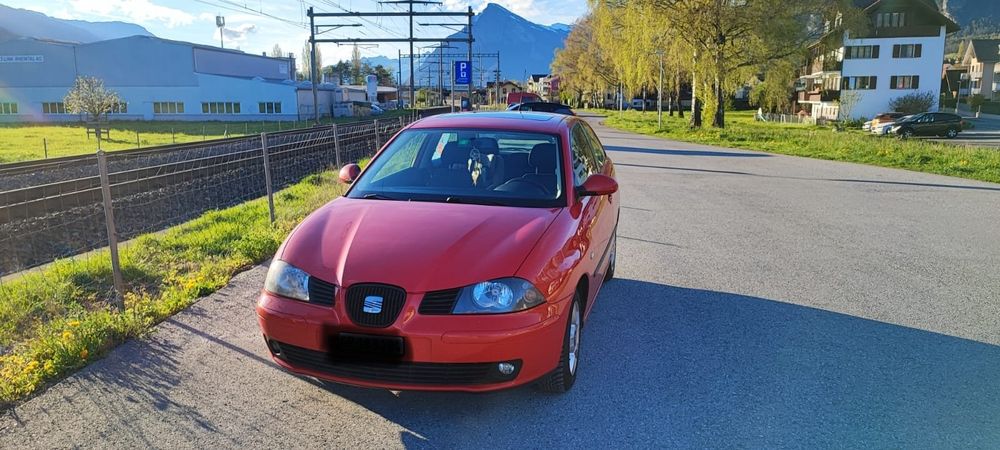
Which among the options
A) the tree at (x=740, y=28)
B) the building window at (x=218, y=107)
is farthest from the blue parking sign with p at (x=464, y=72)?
the building window at (x=218, y=107)

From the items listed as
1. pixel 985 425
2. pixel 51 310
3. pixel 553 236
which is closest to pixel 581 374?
pixel 553 236

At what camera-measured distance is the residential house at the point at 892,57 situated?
59.9 m

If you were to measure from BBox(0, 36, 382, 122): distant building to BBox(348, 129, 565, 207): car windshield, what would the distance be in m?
65.0


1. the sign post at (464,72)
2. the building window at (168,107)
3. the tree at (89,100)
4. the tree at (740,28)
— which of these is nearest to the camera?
the tree at (740,28)

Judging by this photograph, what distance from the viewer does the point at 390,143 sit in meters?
5.26

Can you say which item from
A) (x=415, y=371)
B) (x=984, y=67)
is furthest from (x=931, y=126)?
(x=984, y=67)

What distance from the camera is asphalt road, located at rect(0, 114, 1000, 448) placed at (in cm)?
350

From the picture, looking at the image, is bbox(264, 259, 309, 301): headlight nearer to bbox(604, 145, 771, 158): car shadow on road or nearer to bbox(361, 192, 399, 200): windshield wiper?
bbox(361, 192, 399, 200): windshield wiper

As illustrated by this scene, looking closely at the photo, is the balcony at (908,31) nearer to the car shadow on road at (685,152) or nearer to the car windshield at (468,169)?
the car shadow on road at (685,152)

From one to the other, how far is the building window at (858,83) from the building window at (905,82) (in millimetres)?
1637

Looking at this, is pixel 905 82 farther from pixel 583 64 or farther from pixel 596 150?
pixel 596 150

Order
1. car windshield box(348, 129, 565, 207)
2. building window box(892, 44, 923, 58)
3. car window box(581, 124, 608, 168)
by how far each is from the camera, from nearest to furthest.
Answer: car windshield box(348, 129, 565, 207), car window box(581, 124, 608, 168), building window box(892, 44, 923, 58)

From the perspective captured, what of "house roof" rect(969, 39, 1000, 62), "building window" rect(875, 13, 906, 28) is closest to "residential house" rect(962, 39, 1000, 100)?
"house roof" rect(969, 39, 1000, 62)

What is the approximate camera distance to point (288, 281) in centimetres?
366
